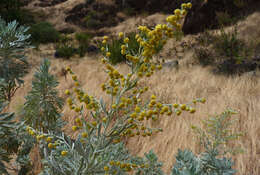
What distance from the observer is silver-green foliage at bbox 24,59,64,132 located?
1.19m

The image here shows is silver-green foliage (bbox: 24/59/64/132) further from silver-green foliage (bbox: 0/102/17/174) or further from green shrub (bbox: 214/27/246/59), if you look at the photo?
green shrub (bbox: 214/27/246/59)

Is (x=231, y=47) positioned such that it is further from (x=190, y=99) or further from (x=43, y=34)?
(x=43, y=34)

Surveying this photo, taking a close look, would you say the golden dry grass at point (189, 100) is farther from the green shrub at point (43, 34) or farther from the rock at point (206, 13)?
the green shrub at point (43, 34)

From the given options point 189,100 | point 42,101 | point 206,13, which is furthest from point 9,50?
point 206,13

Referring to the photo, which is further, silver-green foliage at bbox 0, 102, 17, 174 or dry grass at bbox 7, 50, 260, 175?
dry grass at bbox 7, 50, 260, 175

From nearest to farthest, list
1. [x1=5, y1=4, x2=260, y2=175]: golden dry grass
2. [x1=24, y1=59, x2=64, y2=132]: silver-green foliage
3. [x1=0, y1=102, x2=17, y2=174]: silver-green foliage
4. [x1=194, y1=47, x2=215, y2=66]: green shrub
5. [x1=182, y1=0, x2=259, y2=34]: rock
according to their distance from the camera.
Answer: [x1=0, y1=102, x2=17, y2=174]: silver-green foliage, [x1=24, y1=59, x2=64, y2=132]: silver-green foliage, [x1=5, y1=4, x2=260, y2=175]: golden dry grass, [x1=194, y1=47, x2=215, y2=66]: green shrub, [x1=182, y1=0, x2=259, y2=34]: rock

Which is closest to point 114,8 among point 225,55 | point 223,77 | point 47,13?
point 47,13

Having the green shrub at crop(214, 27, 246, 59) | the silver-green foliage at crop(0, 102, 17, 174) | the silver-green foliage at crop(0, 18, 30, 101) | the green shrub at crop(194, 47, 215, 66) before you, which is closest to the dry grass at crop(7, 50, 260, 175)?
the green shrub at crop(194, 47, 215, 66)

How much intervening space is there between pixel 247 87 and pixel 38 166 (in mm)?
2646

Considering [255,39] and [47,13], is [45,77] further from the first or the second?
[47,13]

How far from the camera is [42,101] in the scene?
49.0 inches

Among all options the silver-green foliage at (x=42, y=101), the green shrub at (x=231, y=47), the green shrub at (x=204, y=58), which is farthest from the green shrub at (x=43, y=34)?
the silver-green foliage at (x=42, y=101)

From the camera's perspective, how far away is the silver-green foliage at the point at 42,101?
119 cm

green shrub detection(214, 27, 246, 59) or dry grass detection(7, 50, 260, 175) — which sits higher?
green shrub detection(214, 27, 246, 59)
